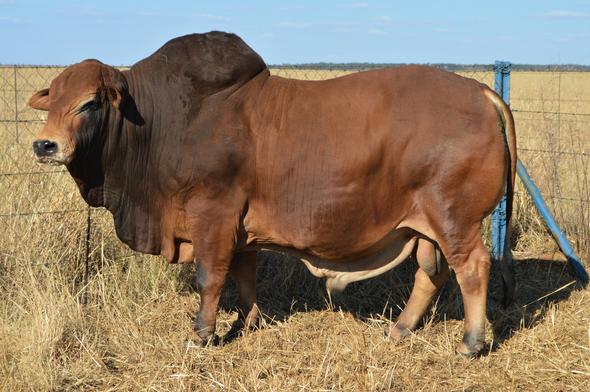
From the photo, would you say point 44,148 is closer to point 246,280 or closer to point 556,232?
point 246,280

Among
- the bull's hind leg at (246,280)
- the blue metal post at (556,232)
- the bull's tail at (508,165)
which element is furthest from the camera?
the blue metal post at (556,232)

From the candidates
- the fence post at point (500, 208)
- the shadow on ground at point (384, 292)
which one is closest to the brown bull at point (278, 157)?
the shadow on ground at point (384, 292)

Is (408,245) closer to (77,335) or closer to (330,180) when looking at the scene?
(330,180)

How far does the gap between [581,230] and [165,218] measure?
4281 millimetres

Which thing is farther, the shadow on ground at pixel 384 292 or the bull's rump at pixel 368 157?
the shadow on ground at pixel 384 292

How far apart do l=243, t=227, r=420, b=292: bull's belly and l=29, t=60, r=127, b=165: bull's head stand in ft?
4.97

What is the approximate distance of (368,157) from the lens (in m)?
5.39

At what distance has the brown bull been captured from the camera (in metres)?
5.36

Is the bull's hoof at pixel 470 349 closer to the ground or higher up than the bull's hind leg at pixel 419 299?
closer to the ground

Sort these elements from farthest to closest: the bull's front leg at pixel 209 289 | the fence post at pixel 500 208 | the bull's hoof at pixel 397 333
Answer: the fence post at pixel 500 208
the bull's hoof at pixel 397 333
the bull's front leg at pixel 209 289

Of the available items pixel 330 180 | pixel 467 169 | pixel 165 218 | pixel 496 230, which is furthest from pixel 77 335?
pixel 496 230

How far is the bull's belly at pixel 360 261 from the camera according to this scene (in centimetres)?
581

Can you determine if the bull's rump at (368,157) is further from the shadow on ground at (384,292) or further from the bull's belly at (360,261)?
the shadow on ground at (384,292)

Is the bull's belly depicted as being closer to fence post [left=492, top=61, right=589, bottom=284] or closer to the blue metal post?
fence post [left=492, top=61, right=589, bottom=284]
